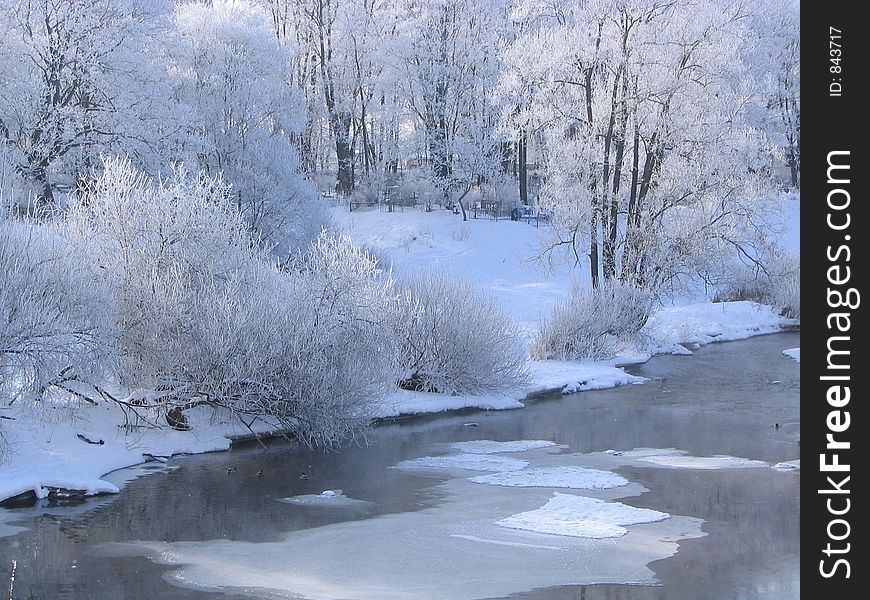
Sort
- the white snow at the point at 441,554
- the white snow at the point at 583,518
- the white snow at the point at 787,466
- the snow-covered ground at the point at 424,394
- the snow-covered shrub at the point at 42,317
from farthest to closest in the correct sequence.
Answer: the white snow at the point at 787,466 → the snow-covered ground at the point at 424,394 → the snow-covered shrub at the point at 42,317 → the white snow at the point at 583,518 → the white snow at the point at 441,554

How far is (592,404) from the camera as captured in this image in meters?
23.0

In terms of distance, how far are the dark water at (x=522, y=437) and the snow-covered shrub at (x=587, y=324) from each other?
310 centimetres

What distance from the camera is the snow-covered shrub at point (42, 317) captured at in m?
15.4

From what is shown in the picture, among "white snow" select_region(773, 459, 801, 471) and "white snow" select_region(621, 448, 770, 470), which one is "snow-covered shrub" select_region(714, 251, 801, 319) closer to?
"white snow" select_region(621, 448, 770, 470)

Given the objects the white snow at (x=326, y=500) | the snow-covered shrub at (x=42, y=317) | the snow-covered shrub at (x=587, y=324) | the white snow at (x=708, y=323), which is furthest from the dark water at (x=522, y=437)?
Answer: the white snow at (x=708, y=323)

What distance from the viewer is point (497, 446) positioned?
18750 mm

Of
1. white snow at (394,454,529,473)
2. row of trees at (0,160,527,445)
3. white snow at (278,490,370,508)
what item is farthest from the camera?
white snow at (394,454,529,473)

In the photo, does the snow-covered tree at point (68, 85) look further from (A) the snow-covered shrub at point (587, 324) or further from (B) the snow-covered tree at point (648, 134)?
(A) the snow-covered shrub at point (587, 324)

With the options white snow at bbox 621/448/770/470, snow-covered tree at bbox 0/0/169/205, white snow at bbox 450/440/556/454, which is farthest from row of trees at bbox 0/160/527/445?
snow-covered tree at bbox 0/0/169/205

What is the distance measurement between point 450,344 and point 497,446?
443 centimetres

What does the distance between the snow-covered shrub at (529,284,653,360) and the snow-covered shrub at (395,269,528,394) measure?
4.13 metres

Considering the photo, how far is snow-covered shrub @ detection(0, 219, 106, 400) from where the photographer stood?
15438mm

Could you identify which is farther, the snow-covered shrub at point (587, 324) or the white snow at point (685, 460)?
the snow-covered shrub at point (587, 324)

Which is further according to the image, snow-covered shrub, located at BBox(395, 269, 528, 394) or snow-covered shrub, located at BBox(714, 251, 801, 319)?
snow-covered shrub, located at BBox(714, 251, 801, 319)
